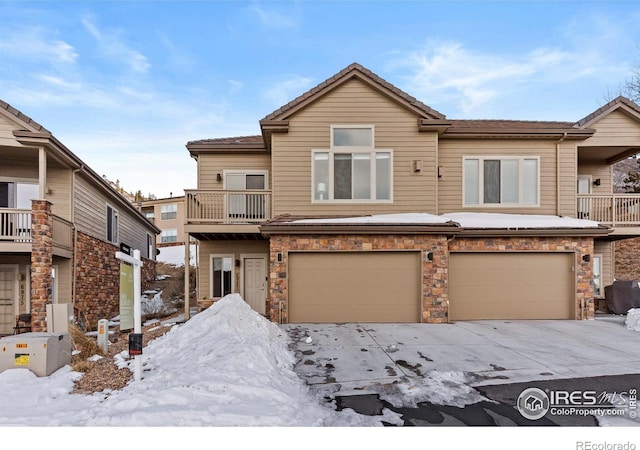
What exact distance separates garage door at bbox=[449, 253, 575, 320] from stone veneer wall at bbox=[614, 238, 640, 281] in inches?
389

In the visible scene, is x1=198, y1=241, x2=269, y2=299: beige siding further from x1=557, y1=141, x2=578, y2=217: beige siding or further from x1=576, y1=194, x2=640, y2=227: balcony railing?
x1=576, y1=194, x2=640, y2=227: balcony railing

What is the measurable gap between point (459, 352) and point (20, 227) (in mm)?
12078

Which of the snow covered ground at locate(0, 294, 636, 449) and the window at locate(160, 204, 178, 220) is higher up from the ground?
the window at locate(160, 204, 178, 220)

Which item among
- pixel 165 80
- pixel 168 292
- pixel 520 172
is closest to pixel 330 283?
pixel 520 172

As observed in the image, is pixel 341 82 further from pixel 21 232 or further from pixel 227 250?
pixel 21 232

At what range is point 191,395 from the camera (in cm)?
437

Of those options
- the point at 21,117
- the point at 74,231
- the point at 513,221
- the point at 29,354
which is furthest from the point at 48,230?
the point at 513,221

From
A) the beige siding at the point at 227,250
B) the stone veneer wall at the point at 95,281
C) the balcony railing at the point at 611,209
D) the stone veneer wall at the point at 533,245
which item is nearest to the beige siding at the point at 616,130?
the balcony railing at the point at 611,209

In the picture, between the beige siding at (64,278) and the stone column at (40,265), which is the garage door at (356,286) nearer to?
the stone column at (40,265)

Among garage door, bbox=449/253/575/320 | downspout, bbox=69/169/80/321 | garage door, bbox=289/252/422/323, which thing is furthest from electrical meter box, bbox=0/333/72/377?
garage door, bbox=449/253/575/320

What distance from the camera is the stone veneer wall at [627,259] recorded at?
675 inches

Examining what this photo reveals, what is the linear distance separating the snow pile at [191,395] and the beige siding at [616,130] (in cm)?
1412

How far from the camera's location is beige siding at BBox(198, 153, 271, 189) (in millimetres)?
12852

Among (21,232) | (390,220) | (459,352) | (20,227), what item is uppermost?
(390,220)
